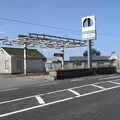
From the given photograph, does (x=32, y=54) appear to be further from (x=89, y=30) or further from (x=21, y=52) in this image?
(x=89, y=30)

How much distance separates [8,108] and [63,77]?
2189 centimetres

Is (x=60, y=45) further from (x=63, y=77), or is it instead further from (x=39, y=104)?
(x=39, y=104)

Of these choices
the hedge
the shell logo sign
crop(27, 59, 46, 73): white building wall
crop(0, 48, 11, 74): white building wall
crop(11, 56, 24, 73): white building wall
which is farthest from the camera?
Answer: the shell logo sign

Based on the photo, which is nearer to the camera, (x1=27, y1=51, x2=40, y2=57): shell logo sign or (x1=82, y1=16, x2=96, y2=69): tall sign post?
(x1=82, y1=16, x2=96, y2=69): tall sign post

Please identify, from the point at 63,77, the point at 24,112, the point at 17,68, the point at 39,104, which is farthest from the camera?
the point at 17,68

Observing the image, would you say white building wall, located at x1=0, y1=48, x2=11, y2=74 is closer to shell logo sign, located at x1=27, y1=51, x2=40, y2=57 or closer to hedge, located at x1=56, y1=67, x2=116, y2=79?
shell logo sign, located at x1=27, y1=51, x2=40, y2=57

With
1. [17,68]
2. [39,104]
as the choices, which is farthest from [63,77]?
[39,104]

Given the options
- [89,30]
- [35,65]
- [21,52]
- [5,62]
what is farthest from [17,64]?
[89,30]

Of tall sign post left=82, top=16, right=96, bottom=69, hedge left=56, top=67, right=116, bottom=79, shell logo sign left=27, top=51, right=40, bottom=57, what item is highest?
tall sign post left=82, top=16, right=96, bottom=69

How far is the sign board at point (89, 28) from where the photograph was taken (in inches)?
1727

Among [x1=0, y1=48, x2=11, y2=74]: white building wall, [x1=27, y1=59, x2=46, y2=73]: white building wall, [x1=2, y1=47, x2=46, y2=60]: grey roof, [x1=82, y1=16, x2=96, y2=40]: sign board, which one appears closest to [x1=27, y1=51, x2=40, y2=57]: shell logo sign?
[x1=2, y1=47, x2=46, y2=60]: grey roof

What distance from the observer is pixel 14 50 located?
168 ft

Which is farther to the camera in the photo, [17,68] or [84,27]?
[17,68]

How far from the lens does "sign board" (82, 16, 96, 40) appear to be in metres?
43.9
